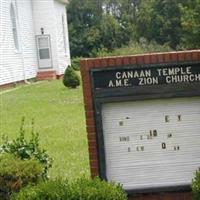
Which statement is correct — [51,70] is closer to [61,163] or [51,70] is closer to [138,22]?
[138,22]

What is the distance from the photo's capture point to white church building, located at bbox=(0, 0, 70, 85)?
3173 centimetres

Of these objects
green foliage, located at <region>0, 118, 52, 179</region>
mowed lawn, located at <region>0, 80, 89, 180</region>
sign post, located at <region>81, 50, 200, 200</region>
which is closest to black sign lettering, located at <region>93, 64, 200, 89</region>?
sign post, located at <region>81, 50, 200, 200</region>

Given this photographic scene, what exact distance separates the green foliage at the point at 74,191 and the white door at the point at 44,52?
3438 cm

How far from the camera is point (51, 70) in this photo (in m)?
39.3

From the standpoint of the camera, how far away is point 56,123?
15234 mm

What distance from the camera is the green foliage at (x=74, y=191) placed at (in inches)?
197

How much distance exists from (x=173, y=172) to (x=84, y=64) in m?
1.49

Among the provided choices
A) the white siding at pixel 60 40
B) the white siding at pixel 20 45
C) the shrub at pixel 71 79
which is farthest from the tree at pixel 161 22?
the shrub at pixel 71 79

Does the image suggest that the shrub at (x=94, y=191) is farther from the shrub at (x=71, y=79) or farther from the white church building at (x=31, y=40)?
the white church building at (x=31, y=40)

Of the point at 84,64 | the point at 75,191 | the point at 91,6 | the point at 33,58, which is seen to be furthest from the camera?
the point at 91,6

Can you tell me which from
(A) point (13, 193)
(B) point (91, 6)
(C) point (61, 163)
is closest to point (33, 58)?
(C) point (61, 163)

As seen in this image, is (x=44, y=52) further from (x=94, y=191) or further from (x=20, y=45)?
(x=94, y=191)

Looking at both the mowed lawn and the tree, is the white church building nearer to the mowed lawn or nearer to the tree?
the mowed lawn

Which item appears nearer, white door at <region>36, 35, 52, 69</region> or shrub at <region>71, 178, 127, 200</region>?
shrub at <region>71, 178, 127, 200</region>
